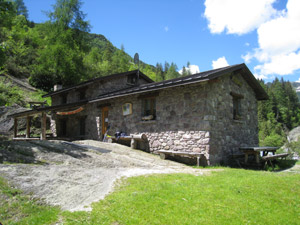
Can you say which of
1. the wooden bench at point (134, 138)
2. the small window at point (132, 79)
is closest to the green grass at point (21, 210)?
the wooden bench at point (134, 138)

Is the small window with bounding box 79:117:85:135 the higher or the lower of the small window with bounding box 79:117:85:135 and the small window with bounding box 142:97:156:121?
the lower

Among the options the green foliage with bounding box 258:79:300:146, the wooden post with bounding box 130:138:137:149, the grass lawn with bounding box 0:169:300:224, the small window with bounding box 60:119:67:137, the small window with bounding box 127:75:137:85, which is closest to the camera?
the grass lawn with bounding box 0:169:300:224

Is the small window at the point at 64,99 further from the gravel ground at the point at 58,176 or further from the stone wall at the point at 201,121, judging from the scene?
the gravel ground at the point at 58,176

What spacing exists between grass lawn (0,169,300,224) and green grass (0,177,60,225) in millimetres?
16

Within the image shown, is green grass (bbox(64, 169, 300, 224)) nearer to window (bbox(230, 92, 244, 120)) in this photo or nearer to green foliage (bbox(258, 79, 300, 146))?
window (bbox(230, 92, 244, 120))

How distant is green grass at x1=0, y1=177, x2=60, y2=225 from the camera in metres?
3.20

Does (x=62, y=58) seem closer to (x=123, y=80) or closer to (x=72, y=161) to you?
(x=123, y=80)

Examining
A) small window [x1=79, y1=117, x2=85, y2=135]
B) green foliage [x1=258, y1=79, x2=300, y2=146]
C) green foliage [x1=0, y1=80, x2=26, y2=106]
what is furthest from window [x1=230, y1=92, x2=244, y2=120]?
green foliage [x1=258, y1=79, x2=300, y2=146]

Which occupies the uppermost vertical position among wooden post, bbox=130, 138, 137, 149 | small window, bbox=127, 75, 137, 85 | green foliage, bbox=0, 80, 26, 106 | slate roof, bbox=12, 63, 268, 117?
small window, bbox=127, 75, 137, 85

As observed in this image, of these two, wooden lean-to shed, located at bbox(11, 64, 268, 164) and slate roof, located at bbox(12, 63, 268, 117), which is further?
wooden lean-to shed, located at bbox(11, 64, 268, 164)

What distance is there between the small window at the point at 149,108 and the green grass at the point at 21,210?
7.76 metres

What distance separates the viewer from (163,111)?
10.6 m

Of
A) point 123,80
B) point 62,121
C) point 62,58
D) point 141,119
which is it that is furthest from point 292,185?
point 62,58

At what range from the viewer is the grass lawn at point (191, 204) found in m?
3.52
